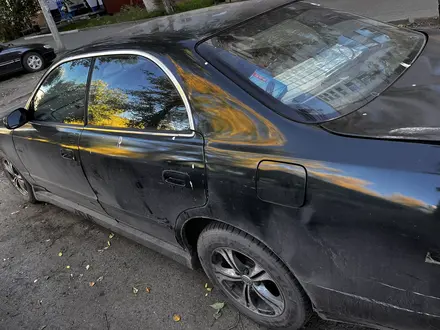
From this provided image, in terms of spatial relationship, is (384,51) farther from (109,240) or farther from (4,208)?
(4,208)

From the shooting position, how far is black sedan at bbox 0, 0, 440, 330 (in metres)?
1.61

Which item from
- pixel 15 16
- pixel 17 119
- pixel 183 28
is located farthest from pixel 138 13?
pixel 183 28

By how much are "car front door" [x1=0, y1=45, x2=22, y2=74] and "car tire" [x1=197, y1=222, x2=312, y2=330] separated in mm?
11262

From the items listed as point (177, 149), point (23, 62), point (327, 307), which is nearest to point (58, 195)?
point (177, 149)

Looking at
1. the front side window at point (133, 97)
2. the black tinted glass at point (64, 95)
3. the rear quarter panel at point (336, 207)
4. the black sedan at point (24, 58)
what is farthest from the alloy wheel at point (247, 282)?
the black sedan at point (24, 58)

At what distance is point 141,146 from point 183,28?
80 cm

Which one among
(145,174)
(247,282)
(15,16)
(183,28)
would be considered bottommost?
(247,282)

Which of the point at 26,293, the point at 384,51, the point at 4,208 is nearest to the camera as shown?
the point at 384,51

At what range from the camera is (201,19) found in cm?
271

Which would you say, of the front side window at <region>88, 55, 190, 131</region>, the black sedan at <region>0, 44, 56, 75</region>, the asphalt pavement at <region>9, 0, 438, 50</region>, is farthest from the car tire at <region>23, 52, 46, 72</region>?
the front side window at <region>88, 55, 190, 131</region>

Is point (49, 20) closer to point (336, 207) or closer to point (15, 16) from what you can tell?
point (15, 16)

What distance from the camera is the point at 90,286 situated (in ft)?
10.4

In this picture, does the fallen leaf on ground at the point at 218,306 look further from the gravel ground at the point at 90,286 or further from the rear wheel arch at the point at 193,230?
the rear wheel arch at the point at 193,230

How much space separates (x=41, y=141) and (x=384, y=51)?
2656 millimetres
